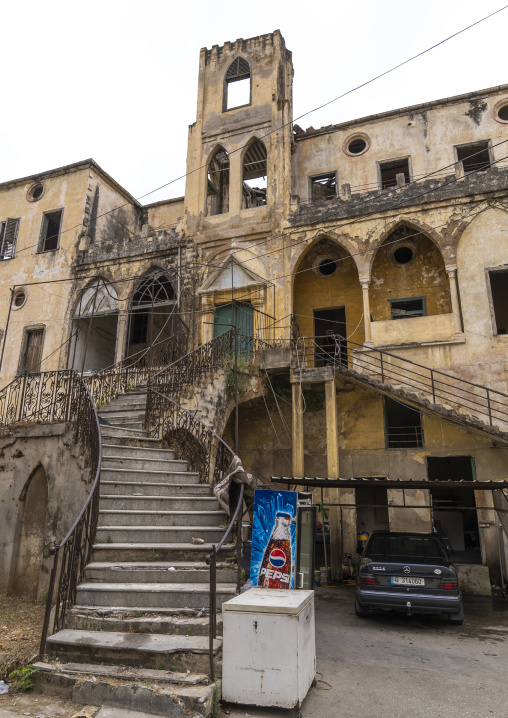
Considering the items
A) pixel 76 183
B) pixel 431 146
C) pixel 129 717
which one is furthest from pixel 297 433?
pixel 76 183

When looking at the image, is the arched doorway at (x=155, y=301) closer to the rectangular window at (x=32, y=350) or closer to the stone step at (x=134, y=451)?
the rectangular window at (x=32, y=350)

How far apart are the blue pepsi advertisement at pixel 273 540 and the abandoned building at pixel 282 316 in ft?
6.25

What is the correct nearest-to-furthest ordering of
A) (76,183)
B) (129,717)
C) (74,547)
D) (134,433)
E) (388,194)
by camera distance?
(129,717), (74,547), (134,433), (388,194), (76,183)

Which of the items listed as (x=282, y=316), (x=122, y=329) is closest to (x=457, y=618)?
(x=282, y=316)

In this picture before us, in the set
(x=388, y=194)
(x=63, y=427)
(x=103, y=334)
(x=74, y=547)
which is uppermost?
(x=388, y=194)

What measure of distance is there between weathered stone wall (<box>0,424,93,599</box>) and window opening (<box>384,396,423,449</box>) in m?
10.0

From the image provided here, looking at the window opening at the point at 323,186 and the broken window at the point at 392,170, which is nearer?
the broken window at the point at 392,170

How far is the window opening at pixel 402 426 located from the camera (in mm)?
15984

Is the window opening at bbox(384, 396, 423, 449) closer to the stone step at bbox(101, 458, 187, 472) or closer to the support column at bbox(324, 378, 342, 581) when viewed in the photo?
the support column at bbox(324, 378, 342, 581)

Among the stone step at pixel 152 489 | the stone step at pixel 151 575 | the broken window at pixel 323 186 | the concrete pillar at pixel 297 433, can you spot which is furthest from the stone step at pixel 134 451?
the broken window at pixel 323 186

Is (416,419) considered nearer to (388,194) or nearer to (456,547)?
(456,547)

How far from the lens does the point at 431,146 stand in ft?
60.7

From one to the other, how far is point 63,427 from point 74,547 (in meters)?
3.61

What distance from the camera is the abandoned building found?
1105 centimetres
